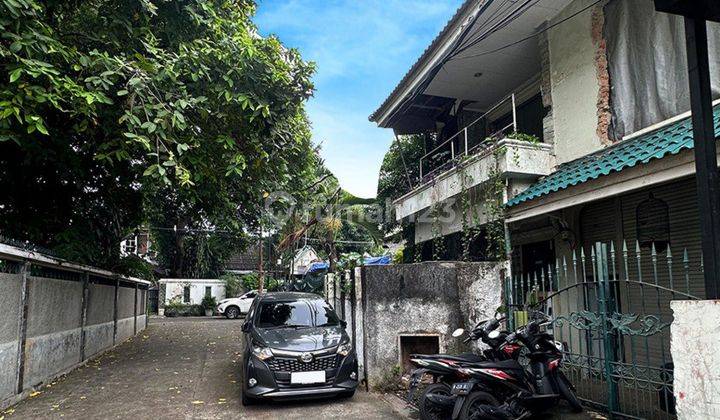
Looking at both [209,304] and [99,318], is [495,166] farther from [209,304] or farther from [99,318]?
[209,304]

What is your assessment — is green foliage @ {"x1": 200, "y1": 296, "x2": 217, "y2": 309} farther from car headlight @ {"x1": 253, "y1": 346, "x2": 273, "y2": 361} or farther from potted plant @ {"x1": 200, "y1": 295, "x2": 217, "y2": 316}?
car headlight @ {"x1": 253, "y1": 346, "x2": 273, "y2": 361}

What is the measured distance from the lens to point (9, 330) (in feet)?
20.7

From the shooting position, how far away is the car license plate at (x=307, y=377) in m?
6.20

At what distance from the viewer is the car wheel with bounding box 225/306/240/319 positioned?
85.7 ft

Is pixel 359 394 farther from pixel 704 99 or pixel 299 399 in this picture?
pixel 704 99

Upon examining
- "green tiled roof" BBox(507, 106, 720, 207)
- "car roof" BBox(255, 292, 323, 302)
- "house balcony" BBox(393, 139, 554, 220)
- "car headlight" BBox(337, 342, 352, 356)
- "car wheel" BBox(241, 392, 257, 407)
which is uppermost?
"house balcony" BBox(393, 139, 554, 220)

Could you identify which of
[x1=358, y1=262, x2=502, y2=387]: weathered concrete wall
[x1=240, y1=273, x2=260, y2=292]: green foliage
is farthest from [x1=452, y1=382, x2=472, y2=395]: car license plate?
[x1=240, y1=273, x2=260, y2=292]: green foliage

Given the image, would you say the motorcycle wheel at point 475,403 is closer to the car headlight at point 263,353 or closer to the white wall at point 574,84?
the car headlight at point 263,353

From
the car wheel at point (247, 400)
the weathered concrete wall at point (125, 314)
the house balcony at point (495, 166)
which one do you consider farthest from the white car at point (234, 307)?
the car wheel at point (247, 400)

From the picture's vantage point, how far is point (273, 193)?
10.8 meters

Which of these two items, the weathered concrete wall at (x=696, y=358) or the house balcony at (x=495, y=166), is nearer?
the weathered concrete wall at (x=696, y=358)

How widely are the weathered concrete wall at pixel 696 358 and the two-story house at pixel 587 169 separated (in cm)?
106

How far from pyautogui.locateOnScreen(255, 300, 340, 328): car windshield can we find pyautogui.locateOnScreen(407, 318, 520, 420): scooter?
7.85ft

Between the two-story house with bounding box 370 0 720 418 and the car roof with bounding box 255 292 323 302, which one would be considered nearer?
the two-story house with bounding box 370 0 720 418
